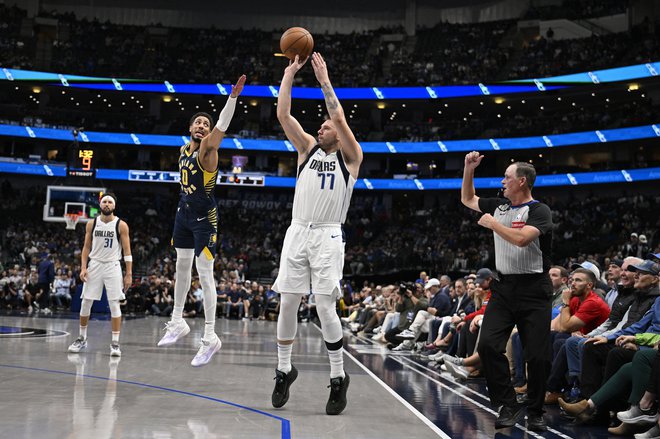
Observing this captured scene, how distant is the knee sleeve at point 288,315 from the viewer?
5.80 m

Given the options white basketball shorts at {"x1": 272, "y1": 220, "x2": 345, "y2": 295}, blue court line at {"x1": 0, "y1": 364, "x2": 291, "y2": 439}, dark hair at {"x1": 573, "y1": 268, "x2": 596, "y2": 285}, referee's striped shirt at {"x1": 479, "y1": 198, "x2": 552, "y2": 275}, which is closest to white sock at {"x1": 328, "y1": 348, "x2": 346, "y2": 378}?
white basketball shorts at {"x1": 272, "y1": 220, "x2": 345, "y2": 295}

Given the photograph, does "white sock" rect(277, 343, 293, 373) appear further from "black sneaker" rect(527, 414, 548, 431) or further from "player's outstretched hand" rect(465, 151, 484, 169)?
"player's outstretched hand" rect(465, 151, 484, 169)

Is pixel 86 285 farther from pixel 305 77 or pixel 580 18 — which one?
pixel 580 18

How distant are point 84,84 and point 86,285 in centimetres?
3572

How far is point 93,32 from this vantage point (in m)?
47.9

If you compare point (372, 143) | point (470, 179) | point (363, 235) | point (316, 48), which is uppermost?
point (316, 48)

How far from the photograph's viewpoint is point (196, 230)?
7.68 meters

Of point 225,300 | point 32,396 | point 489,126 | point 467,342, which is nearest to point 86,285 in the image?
point 32,396

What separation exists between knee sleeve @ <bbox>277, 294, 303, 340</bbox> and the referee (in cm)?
150

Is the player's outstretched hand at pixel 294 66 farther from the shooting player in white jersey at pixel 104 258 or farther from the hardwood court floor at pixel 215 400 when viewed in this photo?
the shooting player in white jersey at pixel 104 258

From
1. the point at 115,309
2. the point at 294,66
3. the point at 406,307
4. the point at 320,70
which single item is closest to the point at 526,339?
the point at 320,70

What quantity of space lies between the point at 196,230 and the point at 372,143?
36600mm

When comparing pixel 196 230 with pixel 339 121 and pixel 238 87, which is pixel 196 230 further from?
pixel 339 121

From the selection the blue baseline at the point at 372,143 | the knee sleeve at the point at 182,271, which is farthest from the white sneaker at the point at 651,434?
the blue baseline at the point at 372,143
